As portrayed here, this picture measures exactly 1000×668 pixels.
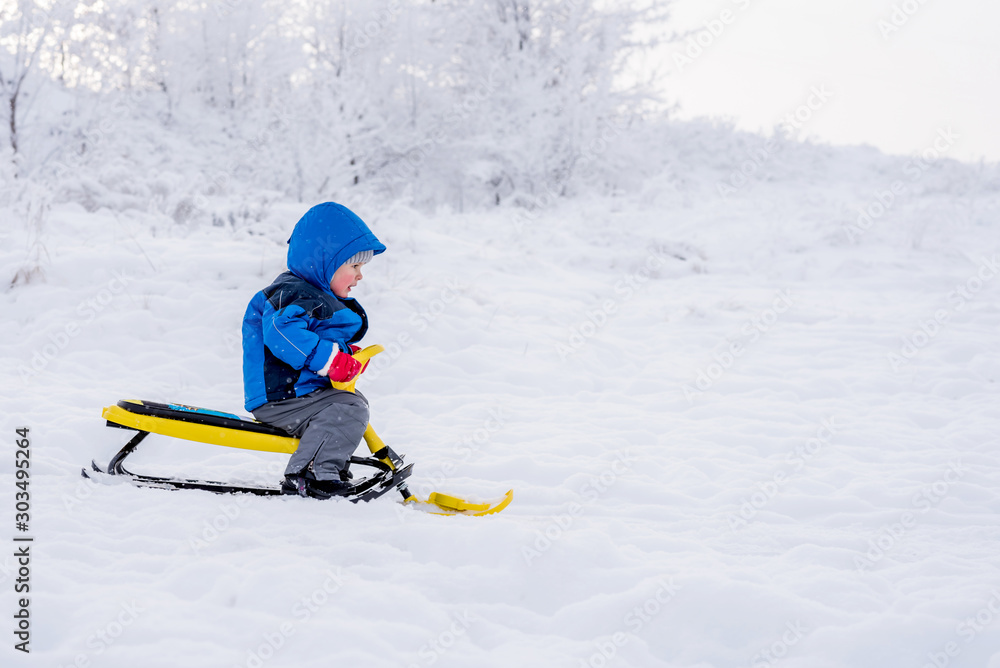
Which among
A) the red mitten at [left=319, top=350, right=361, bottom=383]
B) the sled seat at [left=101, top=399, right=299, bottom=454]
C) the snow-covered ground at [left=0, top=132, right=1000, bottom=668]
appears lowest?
the snow-covered ground at [left=0, top=132, right=1000, bottom=668]

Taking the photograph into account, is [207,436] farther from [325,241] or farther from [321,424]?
[325,241]

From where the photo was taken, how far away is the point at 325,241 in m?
3.06

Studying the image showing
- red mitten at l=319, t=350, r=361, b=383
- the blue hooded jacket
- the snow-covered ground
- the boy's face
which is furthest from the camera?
the boy's face

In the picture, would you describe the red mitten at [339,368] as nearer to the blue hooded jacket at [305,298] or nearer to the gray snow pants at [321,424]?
the blue hooded jacket at [305,298]

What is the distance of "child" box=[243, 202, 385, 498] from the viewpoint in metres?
3.06

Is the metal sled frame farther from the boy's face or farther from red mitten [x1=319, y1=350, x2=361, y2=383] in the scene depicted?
the boy's face

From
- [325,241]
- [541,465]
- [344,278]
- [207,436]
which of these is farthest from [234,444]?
[541,465]

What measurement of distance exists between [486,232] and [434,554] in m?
8.32

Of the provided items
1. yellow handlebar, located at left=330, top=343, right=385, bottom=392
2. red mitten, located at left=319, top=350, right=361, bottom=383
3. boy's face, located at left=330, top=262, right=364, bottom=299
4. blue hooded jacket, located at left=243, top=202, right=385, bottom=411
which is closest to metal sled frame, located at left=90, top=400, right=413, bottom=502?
blue hooded jacket, located at left=243, top=202, right=385, bottom=411

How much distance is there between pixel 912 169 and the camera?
20031 mm

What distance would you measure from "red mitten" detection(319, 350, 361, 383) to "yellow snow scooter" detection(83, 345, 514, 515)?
112 millimetres

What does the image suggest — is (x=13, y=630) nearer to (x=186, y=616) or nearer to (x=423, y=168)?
(x=186, y=616)

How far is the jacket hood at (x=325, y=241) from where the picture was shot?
3.06m

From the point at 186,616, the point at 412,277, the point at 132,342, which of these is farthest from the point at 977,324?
the point at 132,342
